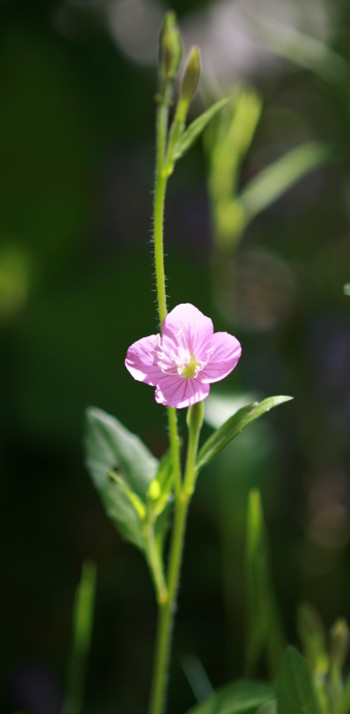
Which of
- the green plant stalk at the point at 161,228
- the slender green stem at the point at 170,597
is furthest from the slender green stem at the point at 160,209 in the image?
the slender green stem at the point at 170,597

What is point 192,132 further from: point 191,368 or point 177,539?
point 177,539

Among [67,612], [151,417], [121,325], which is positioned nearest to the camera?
[67,612]

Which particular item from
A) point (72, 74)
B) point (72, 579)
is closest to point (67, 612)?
point (72, 579)

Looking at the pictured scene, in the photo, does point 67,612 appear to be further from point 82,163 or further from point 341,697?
point 82,163

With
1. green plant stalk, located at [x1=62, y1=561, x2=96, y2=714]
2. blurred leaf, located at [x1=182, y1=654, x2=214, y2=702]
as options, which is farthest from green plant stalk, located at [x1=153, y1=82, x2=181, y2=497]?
blurred leaf, located at [x1=182, y1=654, x2=214, y2=702]

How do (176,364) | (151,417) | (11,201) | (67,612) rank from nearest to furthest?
(176,364) → (67,612) → (151,417) → (11,201)

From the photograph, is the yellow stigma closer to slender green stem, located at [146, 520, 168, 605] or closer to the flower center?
the flower center
